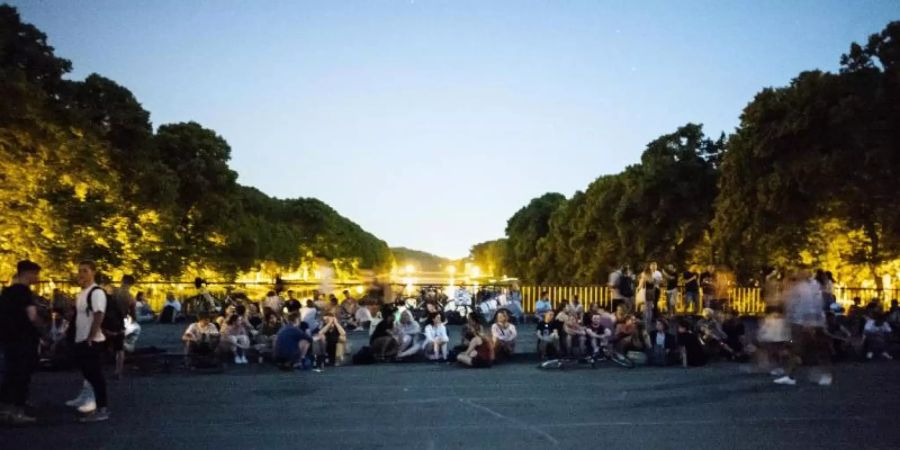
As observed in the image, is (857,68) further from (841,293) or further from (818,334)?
(818,334)

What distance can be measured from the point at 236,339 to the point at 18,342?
25.7 feet

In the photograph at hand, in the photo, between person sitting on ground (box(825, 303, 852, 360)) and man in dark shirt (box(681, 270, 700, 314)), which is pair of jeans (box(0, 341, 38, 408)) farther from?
man in dark shirt (box(681, 270, 700, 314))

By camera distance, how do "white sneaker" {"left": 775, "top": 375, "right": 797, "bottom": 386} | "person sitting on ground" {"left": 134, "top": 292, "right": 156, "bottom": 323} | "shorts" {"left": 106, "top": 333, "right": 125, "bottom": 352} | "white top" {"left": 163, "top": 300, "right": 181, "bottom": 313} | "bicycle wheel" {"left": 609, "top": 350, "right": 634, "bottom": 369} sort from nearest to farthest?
"shorts" {"left": 106, "top": 333, "right": 125, "bottom": 352} < "white sneaker" {"left": 775, "top": 375, "right": 797, "bottom": 386} < "bicycle wheel" {"left": 609, "top": 350, "right": 634, "bottom": 369} < "person sitting on ground" {"left": 134, "top": 292, "right": 156, "bottom": 323} < "white top" {"left": 163, "top": 300, "right": 181, "bottom": 313}

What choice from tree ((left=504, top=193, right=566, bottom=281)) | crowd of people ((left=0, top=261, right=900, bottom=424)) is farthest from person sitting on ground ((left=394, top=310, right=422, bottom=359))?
tree ((left=504, top=193, right=566, bottom=281))

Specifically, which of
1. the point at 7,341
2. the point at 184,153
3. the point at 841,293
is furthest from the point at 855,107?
the point at 184,153

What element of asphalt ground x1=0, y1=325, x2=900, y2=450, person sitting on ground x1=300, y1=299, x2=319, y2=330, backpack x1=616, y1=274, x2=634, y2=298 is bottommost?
asphalt ground x1=0, y1=325, x2=900, y2=450

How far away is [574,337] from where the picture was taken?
1891 centimetres

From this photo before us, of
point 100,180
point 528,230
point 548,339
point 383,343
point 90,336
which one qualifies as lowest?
point 383,343

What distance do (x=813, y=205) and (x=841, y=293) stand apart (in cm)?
462

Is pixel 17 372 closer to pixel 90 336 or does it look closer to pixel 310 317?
pixel 90 336

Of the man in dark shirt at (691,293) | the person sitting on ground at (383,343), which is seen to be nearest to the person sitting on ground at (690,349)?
the person sitting on ground at (383,343)

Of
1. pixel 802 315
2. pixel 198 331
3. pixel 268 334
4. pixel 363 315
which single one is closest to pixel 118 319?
pixel 198 331

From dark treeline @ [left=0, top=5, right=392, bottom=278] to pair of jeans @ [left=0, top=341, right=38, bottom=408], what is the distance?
16208 millimetres

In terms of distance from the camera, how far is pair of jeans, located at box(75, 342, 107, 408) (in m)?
10.3
